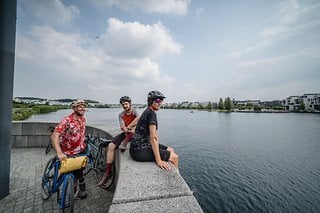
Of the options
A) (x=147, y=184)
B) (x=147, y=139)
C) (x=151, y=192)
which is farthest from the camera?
(x=147, y=139)

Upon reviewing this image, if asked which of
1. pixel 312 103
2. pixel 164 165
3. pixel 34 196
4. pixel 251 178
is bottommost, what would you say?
pixel 251 178

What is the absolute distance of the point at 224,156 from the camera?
49.0 ft

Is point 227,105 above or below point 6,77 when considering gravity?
above

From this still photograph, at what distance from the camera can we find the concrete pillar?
3.27m

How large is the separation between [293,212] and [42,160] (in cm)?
1100

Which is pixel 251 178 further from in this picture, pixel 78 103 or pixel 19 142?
pixel 19 142

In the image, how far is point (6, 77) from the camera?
3326 millimetres

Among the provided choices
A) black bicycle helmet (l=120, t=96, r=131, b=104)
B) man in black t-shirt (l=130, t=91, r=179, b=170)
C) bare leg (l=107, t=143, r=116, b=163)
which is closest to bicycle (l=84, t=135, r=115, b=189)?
bare leg (l=107, t=143, r=116, b=163)

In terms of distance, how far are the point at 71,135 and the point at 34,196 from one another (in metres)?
1.74

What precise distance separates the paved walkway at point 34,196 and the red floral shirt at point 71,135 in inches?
43.7

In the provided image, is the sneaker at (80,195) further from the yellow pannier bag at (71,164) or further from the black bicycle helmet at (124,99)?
the black bicycle helmet at (124,99)

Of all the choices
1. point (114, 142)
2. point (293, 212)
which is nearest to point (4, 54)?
point (114, 142)

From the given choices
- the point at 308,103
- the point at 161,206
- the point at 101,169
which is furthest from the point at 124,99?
the point at 308,103

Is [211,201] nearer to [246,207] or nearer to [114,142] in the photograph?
[246,207]
